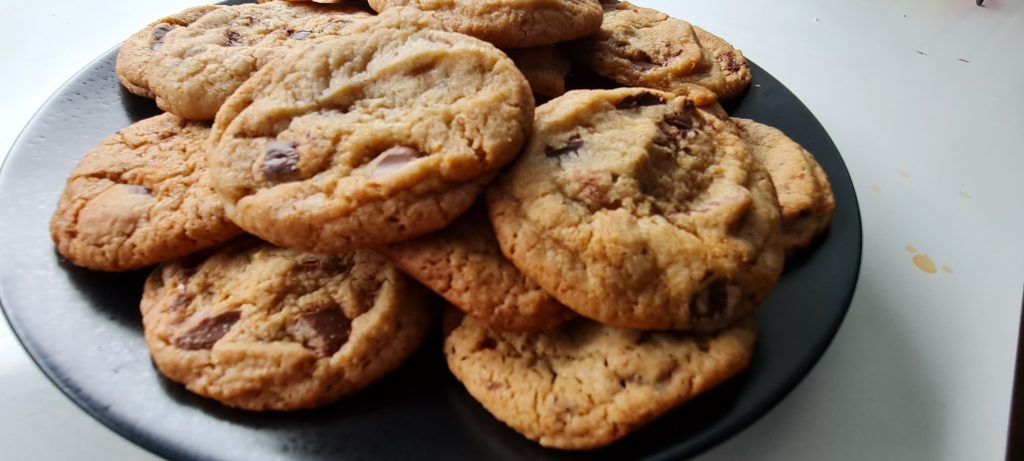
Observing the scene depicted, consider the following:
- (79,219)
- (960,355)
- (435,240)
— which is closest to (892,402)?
(960,355)

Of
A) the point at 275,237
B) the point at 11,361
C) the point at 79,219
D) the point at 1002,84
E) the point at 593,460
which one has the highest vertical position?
the point at 275,237

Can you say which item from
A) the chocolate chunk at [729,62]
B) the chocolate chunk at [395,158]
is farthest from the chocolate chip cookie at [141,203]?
the chocolate chunk at [729,62]

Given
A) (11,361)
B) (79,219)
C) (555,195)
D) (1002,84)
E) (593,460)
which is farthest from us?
(1002,84)

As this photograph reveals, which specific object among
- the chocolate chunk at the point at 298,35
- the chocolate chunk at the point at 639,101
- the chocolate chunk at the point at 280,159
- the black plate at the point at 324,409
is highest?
the chocolate chunk at the point at 280,159

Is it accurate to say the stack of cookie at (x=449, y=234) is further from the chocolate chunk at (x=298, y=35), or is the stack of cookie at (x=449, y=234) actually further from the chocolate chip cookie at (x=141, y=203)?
the chocolate chunk at (x=298, y=35)

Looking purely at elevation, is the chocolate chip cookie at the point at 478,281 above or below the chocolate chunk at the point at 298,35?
below

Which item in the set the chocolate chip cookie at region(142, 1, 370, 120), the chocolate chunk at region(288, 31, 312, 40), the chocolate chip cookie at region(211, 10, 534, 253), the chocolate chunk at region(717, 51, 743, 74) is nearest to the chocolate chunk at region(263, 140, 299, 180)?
the chocolate chip cookie at region(211, 10, 534, 253)

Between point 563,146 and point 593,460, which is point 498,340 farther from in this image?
point 563,146
